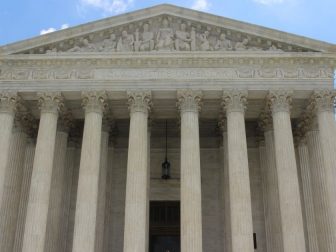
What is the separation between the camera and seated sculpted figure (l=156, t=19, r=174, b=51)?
90.3ft

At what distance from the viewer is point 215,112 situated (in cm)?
2912

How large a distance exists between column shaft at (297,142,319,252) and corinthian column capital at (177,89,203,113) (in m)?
7.52

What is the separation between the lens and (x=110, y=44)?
1095 inches

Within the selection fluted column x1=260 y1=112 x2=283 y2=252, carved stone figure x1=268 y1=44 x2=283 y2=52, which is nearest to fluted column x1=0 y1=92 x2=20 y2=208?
fluted column x1=260 y1=112 x2=283 y2=252

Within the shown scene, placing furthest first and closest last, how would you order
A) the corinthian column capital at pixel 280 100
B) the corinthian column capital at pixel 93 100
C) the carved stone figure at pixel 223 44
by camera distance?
1. the carved stone figure at pixel 223 44
2. the corinthian column capital at pixel 93 100
3. the corinthian column capital at pixel 280 100

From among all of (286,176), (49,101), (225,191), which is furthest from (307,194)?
(49,101)

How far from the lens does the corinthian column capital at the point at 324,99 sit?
26000 mm

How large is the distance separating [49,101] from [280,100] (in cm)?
1203

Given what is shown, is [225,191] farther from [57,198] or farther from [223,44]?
[57,198]

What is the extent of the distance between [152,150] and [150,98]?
638cm

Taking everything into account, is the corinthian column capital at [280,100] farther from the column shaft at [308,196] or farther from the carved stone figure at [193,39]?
the carved stone figure at [193,39]

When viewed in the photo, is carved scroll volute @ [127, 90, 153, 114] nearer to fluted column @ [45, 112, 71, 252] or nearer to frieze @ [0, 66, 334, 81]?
frieze @ [0, 66, 334, 81]

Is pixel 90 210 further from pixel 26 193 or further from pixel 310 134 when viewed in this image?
pixel 310 134

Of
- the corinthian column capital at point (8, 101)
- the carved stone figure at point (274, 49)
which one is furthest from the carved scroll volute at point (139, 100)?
the carved stone figure at point (274, 49)
